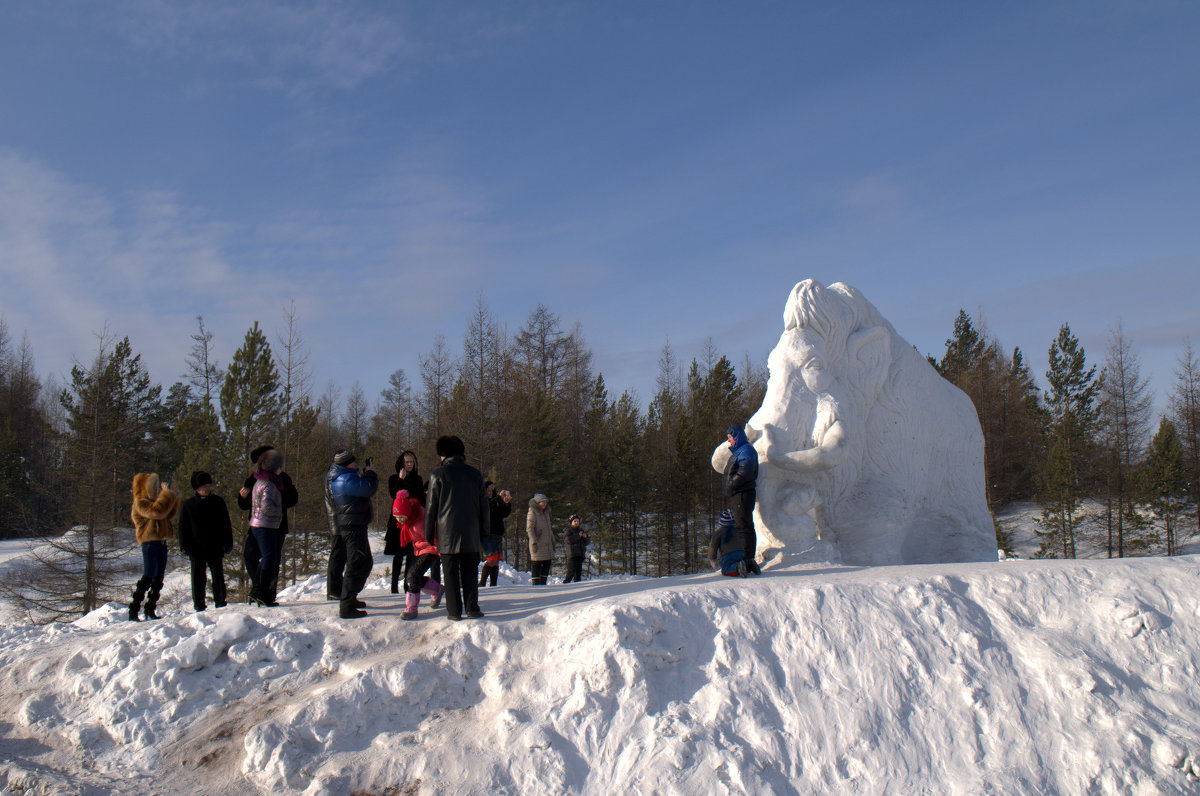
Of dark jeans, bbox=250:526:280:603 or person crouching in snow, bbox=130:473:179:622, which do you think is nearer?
dark jeans, bbox=250:526:280:603

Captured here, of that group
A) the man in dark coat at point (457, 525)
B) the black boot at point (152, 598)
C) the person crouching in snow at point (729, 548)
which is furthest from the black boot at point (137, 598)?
the person crouching in snow at point (729, 548)

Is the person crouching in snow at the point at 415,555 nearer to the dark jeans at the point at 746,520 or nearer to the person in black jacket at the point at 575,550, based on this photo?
the dark jeans at the point at 746,520

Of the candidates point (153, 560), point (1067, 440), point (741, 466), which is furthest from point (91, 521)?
point (1067, 440)

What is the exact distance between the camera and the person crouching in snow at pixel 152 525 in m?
7.85

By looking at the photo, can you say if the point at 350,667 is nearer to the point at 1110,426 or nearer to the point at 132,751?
the point at 132,751

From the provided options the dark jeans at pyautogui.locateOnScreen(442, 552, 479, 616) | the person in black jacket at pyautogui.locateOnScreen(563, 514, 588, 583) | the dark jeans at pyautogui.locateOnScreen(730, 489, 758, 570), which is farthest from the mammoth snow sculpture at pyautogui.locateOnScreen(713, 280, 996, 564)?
the person in black jacket at pyautogui.locateOnScreen(563, 514, 588, 583)

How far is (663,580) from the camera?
305 inches

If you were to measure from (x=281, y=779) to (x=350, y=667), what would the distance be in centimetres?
96

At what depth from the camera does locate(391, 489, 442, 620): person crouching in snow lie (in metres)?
6.53

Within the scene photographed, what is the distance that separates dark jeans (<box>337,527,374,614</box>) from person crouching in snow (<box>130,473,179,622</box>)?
7.75 feet

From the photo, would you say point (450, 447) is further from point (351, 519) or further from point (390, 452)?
point (390, 452)

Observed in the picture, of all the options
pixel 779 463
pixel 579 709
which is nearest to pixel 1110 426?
pixel 779 463

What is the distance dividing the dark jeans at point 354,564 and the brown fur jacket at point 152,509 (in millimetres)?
2357

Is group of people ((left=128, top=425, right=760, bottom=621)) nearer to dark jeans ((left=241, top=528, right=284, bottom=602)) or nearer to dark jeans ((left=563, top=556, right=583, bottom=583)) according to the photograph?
dark jeans ((left=241, top=528, right=284, bottom=602))
